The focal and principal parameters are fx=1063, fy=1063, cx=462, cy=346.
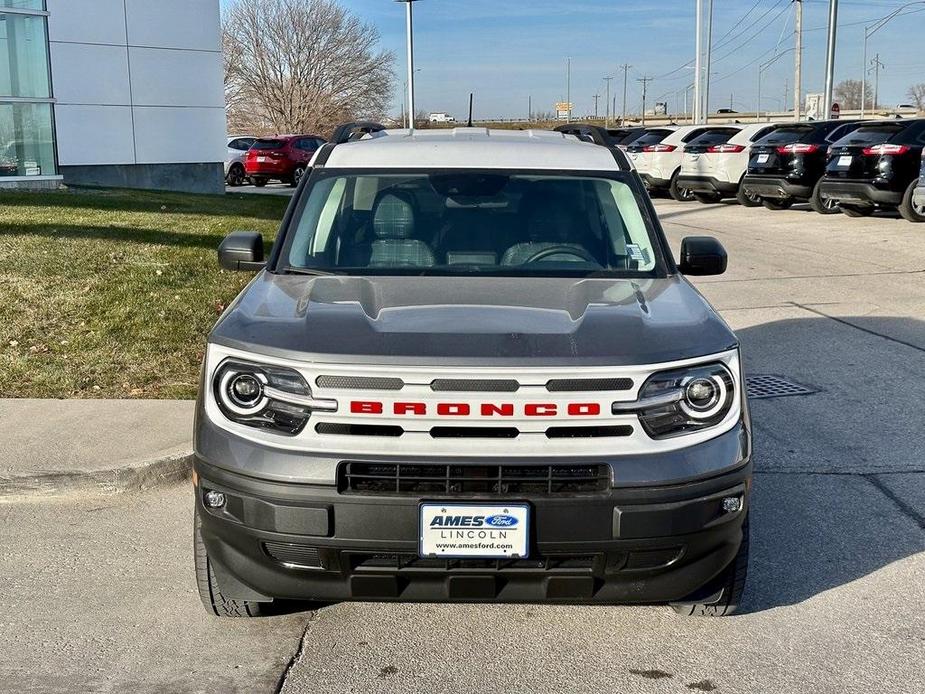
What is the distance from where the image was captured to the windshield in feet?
15.1

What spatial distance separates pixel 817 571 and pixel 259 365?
8.11ft

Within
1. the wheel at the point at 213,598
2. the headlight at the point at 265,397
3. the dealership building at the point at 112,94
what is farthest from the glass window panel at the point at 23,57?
the headlight at the point at 265,397

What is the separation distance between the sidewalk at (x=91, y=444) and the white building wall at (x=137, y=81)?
15.2m

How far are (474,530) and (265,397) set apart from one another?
31.1 inches

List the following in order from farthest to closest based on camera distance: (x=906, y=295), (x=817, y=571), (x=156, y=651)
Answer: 1. (x=906, y=295)
2. (x=817, y=571)
3. (x=156, y=651)

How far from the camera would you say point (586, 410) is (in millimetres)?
3273

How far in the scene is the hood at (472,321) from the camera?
3328mm

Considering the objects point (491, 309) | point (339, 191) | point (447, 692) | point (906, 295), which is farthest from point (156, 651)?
point (906, 295)

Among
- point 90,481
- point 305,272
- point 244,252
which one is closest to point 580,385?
point 305,272

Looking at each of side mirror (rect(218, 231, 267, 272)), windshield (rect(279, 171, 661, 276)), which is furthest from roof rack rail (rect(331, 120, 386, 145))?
side mirror (rect(218, 231, 267, 272))

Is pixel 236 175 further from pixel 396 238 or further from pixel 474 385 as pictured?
pixel 474 385

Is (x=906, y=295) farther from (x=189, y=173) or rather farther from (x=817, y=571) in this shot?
(x=189, y=173)

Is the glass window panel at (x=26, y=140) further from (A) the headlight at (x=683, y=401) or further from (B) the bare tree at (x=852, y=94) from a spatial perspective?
(B) the bare tree at (x=852, y=94)

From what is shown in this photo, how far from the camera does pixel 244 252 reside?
15.6ft
